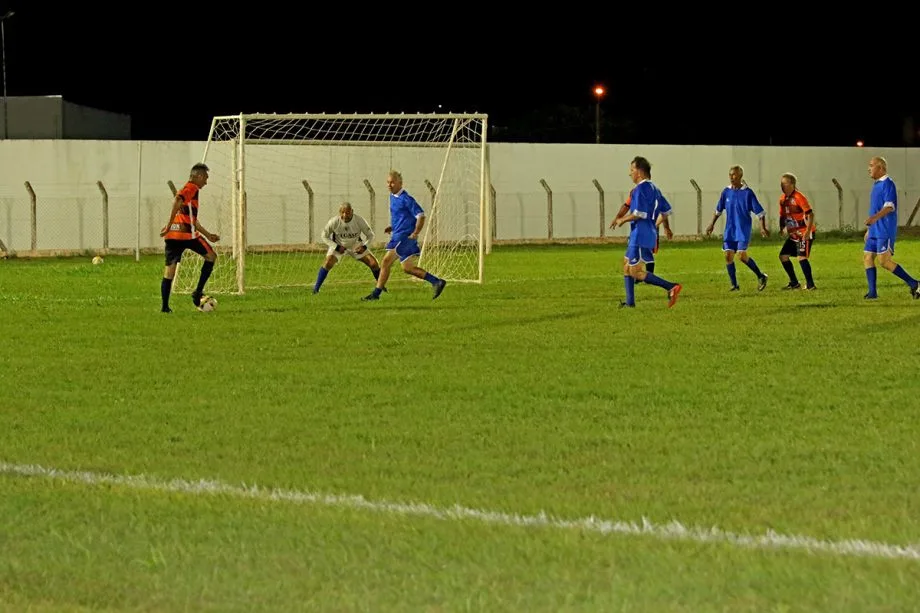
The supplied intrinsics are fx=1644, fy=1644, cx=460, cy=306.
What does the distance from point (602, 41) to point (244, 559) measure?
60274 mm

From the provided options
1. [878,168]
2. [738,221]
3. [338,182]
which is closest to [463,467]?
[878,168]

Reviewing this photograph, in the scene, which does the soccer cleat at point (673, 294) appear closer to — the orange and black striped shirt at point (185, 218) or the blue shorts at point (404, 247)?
the blue shorts at point (404, 247)

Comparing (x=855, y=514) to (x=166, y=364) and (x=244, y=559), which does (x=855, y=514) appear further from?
(x=166, y=364)

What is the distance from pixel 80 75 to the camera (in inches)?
2379

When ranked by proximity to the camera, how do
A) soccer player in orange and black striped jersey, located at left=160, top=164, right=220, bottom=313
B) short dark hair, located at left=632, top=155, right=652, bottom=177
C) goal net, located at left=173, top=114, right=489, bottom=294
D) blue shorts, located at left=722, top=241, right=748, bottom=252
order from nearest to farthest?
short dark hair, located at left=632, top=155, right=652, bottom=177 < soccer player in orange and black striped jersey, located at left=160, top=164, right=220, bottom=313 < blue shorts, located at left=722, top=241, right=748, bottom=252 < goal net, located at left=173, top=114, right=489, bottom=294

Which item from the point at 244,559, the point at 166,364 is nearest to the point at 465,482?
the point at 244,559

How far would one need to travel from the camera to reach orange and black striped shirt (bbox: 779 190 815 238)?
68.2 feet

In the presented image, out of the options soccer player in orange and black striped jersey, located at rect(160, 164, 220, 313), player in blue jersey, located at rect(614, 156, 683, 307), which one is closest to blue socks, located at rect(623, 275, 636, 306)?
player in blue jersey, located at rect(614, 156, 683, 307)

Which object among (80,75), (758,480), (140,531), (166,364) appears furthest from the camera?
(80,75)

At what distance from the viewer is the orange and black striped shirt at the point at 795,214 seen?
20.8 m

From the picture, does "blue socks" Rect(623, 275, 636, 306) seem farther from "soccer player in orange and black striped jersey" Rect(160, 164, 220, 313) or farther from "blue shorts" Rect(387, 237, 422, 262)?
"soccer player in orange and black striped jersey" Rect(160, 164, 220, 313)

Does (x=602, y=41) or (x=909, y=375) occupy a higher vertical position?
(x=602, y=41)

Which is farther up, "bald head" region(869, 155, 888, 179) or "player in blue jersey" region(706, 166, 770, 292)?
"bald head" region(869, 155, 888, 179)

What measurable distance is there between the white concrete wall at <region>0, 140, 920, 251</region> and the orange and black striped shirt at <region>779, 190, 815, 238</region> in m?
11.8
